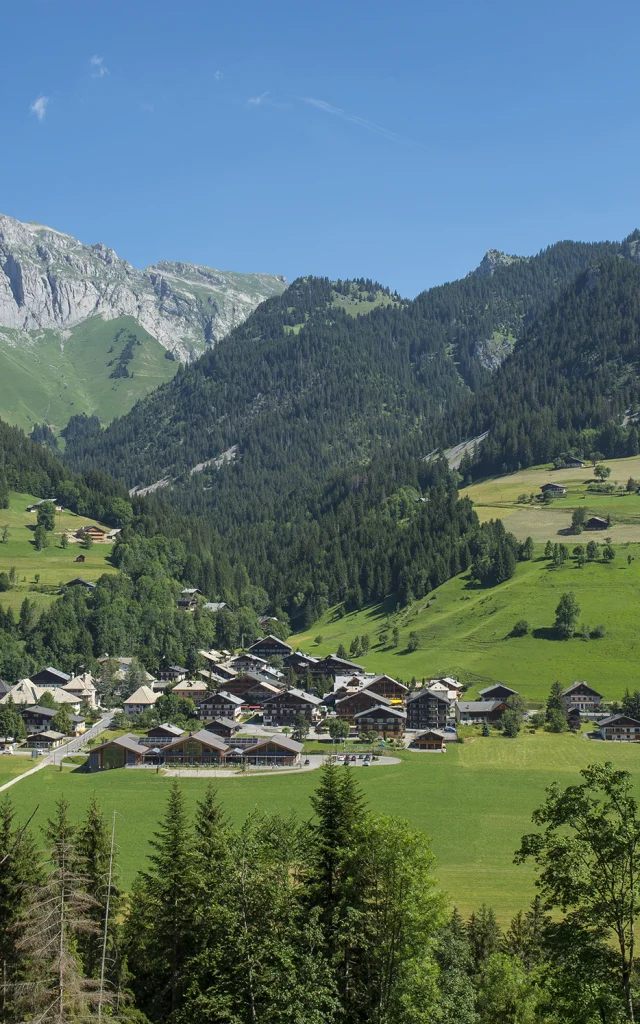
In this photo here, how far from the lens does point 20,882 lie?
1391 inches

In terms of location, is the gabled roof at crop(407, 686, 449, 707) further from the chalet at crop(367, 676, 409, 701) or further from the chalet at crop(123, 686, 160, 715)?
the chalet at crop(123, 686, 160, 715)

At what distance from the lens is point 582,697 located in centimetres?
11962

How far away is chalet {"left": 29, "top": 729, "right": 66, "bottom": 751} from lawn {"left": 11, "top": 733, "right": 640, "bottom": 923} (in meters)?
15.6

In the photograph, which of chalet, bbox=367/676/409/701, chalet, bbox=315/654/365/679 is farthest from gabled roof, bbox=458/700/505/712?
chalet, bbox=315/654/365/679

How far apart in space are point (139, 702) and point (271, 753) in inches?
1312

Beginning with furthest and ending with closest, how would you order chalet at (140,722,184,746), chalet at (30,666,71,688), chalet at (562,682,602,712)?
chalet at (30,666,71,688), chalet at (562,682,602,712), chalet at (140,722,184,746)

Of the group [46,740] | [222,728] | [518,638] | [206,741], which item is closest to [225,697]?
[222,728]

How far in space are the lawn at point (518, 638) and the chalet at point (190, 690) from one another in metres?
26.5

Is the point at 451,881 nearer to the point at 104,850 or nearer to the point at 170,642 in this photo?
the point at 104,850

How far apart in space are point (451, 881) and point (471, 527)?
134 metres

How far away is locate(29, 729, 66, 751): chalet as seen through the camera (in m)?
115

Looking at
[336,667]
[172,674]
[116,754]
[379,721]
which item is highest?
[336,667]

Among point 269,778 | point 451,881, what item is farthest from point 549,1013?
point 269,778

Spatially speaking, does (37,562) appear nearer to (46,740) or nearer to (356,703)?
(46,740)
